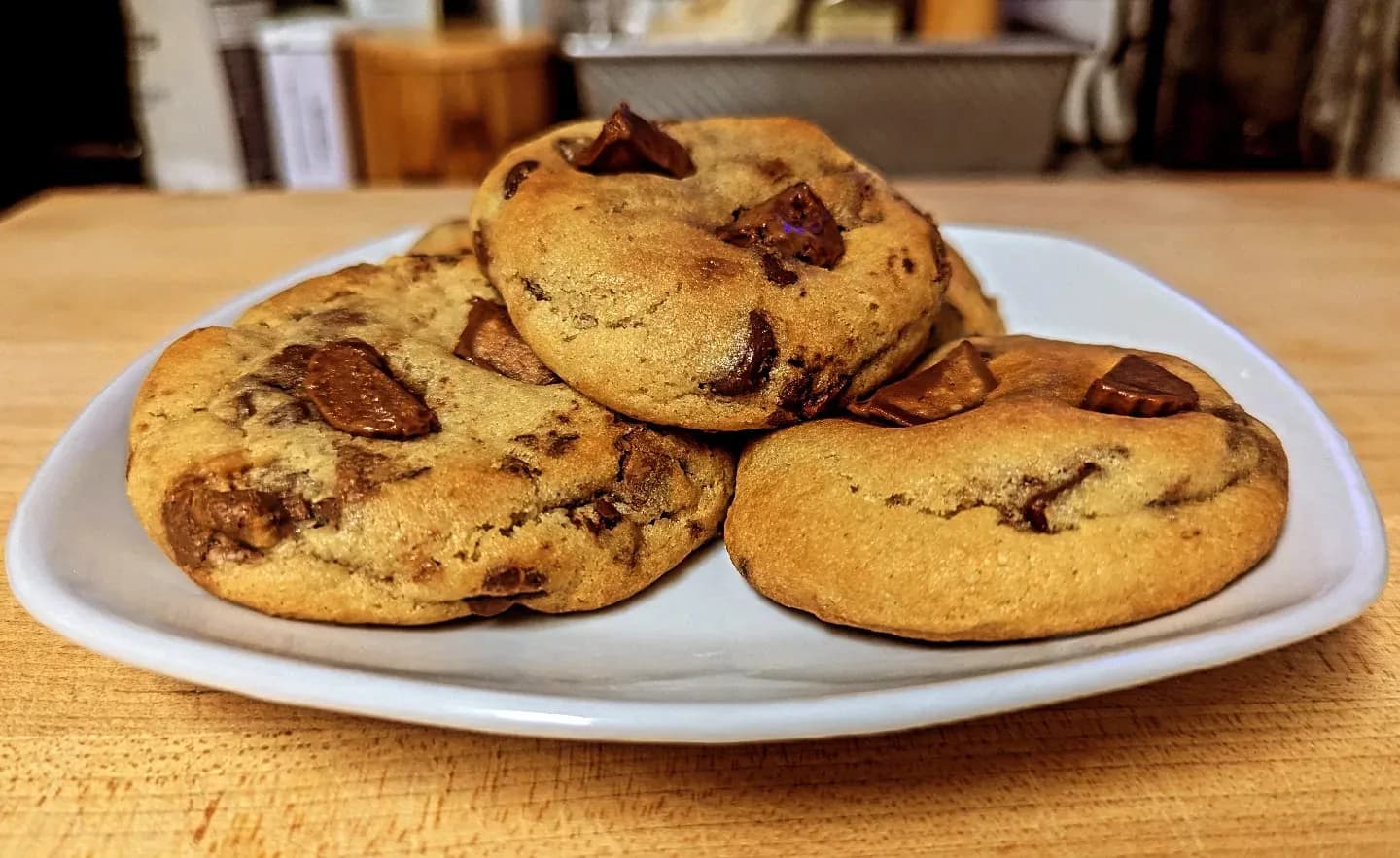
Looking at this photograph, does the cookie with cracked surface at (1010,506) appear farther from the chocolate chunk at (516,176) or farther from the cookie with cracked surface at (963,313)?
the chocolate chunk at (516,176)

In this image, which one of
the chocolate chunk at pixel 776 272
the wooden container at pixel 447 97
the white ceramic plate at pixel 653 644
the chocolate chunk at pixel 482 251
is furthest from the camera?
the wooden container at pixel 447 97

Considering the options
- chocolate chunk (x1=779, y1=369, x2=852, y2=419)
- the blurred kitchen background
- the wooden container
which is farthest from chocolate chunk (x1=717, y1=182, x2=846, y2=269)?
the wooden container

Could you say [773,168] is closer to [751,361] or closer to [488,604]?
[751,361]

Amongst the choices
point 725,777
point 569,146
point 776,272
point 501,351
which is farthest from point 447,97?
point 725,777

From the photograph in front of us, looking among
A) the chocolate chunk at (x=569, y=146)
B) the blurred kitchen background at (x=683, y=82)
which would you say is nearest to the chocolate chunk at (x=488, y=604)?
the chocolate chunk at (x=569, y=146)

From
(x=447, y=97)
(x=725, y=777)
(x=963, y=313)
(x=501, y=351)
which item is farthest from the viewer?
(x=447, y=97)

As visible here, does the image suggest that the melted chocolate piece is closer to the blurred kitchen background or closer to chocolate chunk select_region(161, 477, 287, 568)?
chocolate chunk select_region(161, 477, 287, 568)
